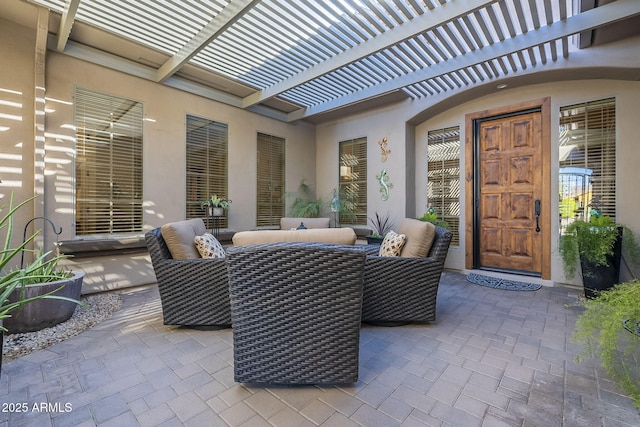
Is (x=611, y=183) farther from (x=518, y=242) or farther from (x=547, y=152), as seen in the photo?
(x=518, y=242)

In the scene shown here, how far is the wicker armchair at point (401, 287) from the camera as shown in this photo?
2.55m

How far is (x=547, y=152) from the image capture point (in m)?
4.21

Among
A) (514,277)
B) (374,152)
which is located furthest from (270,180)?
(514,277)

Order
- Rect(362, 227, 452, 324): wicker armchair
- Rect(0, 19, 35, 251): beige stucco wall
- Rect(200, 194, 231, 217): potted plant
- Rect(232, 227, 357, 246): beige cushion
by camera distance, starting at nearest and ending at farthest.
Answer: Rect(232, 227, 357, 246): beige cushion, Rect(362, 227, 452, 324): wicker armchair, Rect(0, 19, 35, 251): beige stucco wall, Rect(200, 194, 231, 217): potted plant

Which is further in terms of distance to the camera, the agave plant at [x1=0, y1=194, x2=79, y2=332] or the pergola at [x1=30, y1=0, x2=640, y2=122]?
the pergola at [x1=30, y1=0, x2=640, y2=122]

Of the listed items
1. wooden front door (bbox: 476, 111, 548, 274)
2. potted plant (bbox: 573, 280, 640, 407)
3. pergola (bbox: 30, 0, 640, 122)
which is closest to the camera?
potted plant (bbox: 573, 280, 640, 407)

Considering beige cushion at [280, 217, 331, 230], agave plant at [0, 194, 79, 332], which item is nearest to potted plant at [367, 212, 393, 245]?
beige cushion at [280, 217, 331, 230]

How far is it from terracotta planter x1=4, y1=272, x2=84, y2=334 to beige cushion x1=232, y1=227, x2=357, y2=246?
1763 mm

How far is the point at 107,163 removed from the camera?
3.93 meters

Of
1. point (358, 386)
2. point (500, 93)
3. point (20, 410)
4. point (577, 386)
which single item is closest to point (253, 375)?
point (358, 386)

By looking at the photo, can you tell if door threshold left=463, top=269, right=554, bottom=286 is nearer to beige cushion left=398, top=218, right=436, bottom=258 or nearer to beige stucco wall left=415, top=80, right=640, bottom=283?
beige stucco wall left=415, top=80, right=640, bottom=283

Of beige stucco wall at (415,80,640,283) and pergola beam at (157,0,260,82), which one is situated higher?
pergola beam at (157,0,260,82)

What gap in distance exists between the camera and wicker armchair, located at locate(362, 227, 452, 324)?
255 cm

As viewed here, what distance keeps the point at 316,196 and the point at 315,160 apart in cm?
89
